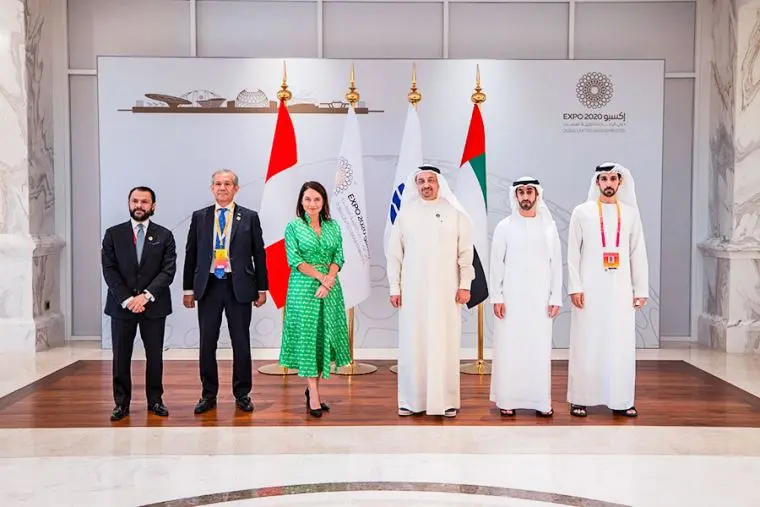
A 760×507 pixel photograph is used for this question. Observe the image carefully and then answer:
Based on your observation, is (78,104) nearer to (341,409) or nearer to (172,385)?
(172,385)

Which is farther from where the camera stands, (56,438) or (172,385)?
(172,385)

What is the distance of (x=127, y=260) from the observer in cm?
540

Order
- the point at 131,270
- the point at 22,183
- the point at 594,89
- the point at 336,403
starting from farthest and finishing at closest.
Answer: the point at 594,89, the point at 22,183, the point at 336,403, the point at 131,270

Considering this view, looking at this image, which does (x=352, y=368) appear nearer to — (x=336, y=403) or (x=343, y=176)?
(x=336, y=403)

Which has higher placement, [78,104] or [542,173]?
[78,104]

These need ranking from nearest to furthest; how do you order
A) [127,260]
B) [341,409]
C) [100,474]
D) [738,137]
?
[100,474], [127,260], [341,409], [738,137]

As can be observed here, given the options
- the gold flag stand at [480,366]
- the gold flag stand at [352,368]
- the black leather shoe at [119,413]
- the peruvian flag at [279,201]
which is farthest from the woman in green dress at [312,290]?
the gold flag stand at [480,366]

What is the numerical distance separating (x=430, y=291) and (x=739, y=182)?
13.1 ft

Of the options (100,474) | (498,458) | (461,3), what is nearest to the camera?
(100,474)

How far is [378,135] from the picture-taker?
8.27 meters

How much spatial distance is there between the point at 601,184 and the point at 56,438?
12.0ft

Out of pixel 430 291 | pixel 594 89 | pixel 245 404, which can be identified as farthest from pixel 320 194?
pixel 594 89

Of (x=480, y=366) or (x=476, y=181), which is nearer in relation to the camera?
(x=476, y=181)

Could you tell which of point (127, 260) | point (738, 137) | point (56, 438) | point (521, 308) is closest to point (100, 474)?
point (56, 438)
